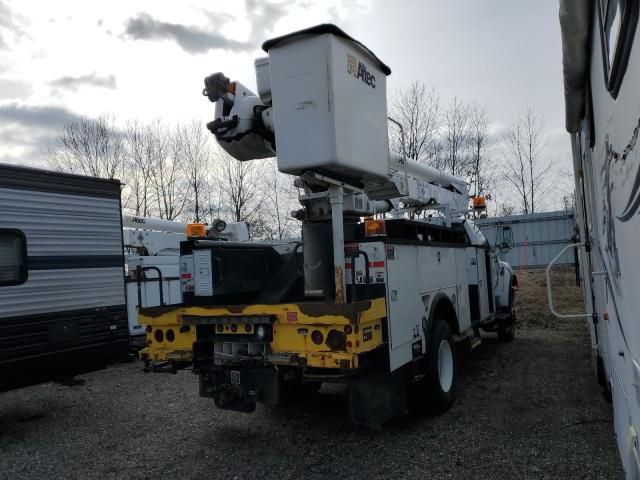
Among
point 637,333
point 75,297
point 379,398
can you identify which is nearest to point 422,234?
point 379,398

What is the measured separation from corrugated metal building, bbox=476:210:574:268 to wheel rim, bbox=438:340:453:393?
14661mm

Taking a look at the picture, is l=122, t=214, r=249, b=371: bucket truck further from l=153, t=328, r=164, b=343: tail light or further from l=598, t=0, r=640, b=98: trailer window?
l=598, t=0, r=640, b=98: trailer window

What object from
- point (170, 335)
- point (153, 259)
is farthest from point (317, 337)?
point (153, 259)

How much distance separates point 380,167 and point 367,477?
280cm

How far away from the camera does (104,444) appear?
541 cm

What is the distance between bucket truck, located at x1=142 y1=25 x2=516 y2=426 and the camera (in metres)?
4.38

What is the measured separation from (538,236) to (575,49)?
1893cm

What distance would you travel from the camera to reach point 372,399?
4.61 m

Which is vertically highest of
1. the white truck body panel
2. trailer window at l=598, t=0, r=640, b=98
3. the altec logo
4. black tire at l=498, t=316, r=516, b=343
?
the altec logo

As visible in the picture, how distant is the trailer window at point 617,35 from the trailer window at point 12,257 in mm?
6380

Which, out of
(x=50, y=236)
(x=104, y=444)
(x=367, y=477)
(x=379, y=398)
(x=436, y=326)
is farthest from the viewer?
(x=50, y=236)

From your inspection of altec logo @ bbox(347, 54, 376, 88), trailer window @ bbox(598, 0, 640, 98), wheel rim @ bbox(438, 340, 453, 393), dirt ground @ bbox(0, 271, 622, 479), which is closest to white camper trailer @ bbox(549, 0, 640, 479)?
trailer window @ bbox(598, 0, 640, 98)

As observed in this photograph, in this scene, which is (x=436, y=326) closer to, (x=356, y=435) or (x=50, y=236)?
(x=356, y=435)

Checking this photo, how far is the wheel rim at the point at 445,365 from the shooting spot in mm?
5797
